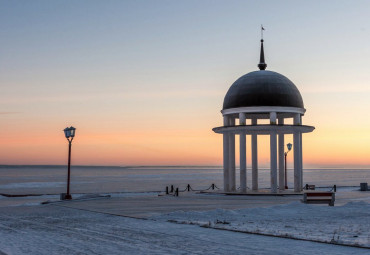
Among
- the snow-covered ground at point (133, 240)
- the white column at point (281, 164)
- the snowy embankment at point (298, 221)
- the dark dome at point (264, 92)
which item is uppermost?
the dark dome at point (264, 92)

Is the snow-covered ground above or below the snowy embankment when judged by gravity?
below

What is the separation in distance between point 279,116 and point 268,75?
576 cm

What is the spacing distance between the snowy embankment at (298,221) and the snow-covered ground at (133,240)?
941mm

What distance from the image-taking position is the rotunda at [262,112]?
149 ft

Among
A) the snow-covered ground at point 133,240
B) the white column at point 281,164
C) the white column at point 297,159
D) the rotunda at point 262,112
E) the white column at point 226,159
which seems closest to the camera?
the snow-covered ground at point 133,240

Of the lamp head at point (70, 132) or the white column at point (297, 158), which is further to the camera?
the white column at point (297, 158)

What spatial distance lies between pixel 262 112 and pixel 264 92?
1990mm

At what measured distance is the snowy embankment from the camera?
16.6m

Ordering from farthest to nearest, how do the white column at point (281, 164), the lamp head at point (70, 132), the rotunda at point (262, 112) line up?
the white column at point (281, 164) → the rotunda at point (262, 112) → the lamp head at point (70, 132)

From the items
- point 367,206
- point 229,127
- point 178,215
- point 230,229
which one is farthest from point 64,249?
point 229,127

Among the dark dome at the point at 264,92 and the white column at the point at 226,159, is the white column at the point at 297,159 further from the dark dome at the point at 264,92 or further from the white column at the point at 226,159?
the white column at the point at 226,159

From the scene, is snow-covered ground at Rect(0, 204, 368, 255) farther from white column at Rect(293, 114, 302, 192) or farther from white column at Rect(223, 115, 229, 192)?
white column at Rect(293, 114, 302, 192)

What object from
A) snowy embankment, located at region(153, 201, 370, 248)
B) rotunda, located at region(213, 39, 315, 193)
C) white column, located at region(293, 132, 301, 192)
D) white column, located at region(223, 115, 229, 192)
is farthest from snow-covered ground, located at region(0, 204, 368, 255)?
white column, located at region(293, 132, 301, 192)

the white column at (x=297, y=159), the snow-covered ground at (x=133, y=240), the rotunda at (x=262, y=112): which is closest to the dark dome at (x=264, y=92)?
the rotunda at (x=262, y=112)
